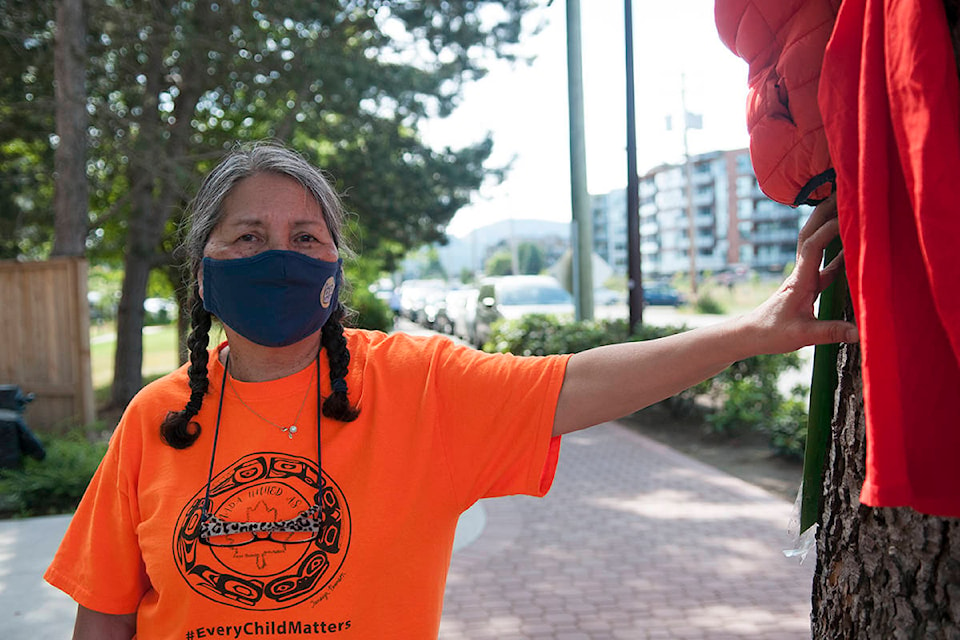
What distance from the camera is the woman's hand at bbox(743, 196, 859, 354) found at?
145cm

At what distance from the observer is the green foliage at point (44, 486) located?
708 cm

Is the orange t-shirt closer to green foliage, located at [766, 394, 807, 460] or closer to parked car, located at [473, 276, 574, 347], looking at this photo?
green foliage, located at [766, 394, 807, 460]

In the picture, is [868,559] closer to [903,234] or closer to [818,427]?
[818,427]

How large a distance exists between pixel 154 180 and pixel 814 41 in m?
11.6

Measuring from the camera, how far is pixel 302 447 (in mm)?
1805

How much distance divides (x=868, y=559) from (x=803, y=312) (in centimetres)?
47

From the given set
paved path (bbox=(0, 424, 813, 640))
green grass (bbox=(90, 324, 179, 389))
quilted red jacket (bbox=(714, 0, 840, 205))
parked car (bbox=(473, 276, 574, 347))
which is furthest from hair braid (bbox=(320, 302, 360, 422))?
parked car (bbox=(473, 276, 574, 347))

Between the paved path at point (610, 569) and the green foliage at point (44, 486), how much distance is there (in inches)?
18.3

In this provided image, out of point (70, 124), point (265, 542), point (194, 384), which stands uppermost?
point (70, 124)

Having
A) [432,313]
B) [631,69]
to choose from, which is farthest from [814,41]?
[432,313]

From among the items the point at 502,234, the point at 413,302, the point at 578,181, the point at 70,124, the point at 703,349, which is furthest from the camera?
the point at 502,234

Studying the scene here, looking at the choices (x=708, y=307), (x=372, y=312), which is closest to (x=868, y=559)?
(x=372, y=312)

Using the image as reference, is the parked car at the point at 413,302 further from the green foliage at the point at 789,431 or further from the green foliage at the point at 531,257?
the green foliage at the point at 531,257

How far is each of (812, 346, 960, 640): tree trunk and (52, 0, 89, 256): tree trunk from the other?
34.2 ft
